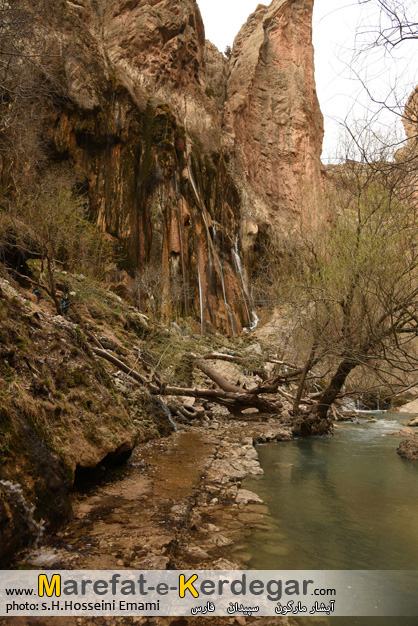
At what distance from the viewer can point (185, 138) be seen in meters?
27.0

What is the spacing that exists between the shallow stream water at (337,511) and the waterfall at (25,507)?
6.07ft

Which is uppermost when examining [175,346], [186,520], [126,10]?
[126,10]

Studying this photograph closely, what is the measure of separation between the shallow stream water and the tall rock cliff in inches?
315

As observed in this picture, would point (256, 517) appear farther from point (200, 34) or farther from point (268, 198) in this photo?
point (200, 34)

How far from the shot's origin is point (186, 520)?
393cm

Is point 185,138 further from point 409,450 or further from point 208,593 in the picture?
point 208,593

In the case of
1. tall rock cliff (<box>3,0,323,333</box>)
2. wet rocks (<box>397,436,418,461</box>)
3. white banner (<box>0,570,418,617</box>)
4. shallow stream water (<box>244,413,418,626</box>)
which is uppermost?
tall rock cliff (<box>3,0,323,333</box>)

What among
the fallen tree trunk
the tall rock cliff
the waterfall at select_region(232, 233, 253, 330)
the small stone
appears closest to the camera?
the small stone

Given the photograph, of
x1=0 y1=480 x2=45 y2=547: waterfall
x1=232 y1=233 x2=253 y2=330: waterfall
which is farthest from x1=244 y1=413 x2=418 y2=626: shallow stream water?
x1=232 y1=233 x2=253 y2=330: waterfall

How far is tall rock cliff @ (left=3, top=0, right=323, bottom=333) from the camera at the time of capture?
2248cm

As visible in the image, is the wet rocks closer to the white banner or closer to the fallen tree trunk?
the fallen tree trunk

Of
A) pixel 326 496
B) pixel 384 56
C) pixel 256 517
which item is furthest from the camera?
pixel 326 496

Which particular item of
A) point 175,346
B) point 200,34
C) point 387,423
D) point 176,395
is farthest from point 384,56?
point 200,34

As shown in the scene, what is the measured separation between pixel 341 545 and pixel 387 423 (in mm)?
11404
